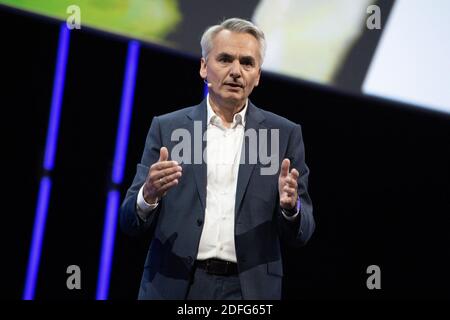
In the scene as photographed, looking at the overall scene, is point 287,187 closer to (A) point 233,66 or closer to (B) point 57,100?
(A) point 233,66

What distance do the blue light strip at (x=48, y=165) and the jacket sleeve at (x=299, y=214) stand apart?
1501 millimetres

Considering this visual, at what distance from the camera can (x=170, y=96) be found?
11.1ft

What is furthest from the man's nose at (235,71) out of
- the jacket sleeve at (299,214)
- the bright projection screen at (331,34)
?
the bright projection screen at (331,34)

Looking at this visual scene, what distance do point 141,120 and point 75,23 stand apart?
1.77 ft

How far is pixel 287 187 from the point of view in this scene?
1.98 m

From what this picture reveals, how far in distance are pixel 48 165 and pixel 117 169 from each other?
341mm

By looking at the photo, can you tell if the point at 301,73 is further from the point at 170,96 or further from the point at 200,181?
the point at 200,181

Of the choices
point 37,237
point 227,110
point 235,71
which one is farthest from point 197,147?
point 37,237

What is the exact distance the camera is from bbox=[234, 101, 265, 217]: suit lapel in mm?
2141

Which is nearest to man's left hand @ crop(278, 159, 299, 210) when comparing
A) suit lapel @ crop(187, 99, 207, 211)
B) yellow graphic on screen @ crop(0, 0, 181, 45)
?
suit lapel @ crop(187, 99, 207, 211)

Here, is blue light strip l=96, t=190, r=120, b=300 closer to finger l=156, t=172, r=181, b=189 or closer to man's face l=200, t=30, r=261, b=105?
man's face l=200, t=30, r=261, b=105

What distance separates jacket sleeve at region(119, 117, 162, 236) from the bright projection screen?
929mm
